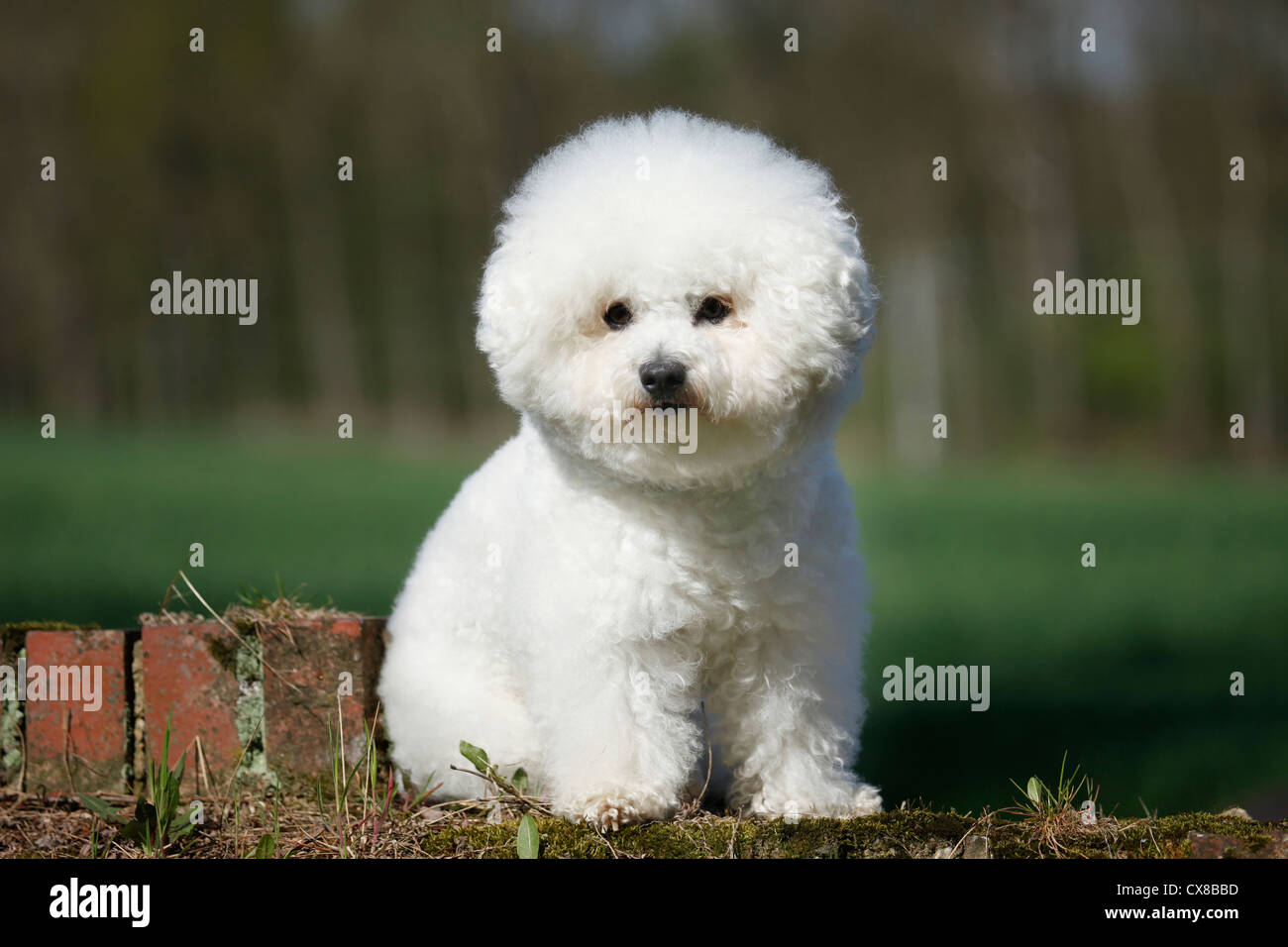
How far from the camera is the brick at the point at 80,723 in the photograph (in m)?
3.53

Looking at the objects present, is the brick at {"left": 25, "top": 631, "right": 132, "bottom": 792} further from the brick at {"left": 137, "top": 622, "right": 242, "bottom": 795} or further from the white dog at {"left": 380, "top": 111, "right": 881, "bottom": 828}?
the white dog at {"left": 380, "top": 111, "right": 881, "bottom": 828}

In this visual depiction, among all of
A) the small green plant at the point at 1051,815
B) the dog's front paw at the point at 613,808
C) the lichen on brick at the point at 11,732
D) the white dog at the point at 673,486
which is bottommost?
the small green plant at the point at 1051,815

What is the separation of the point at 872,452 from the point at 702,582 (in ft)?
77.3

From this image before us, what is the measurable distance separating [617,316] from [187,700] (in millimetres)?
1657

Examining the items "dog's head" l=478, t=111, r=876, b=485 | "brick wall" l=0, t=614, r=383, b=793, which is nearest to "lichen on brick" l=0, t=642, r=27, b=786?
"brick wall" l=0, t=614, r=383, b=793

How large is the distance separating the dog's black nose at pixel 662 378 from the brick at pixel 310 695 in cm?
128

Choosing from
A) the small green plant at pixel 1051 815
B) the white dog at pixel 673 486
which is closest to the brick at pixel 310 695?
the white dog at pixel 673 486

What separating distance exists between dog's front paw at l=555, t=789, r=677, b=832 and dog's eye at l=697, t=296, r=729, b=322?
1150 millimetres

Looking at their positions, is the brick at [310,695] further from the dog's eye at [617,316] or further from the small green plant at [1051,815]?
the small green plant at [1051,815]

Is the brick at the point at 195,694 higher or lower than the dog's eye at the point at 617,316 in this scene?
lower

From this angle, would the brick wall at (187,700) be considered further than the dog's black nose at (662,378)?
Yes

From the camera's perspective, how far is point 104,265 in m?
29.9

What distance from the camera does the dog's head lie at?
288 centimetres
